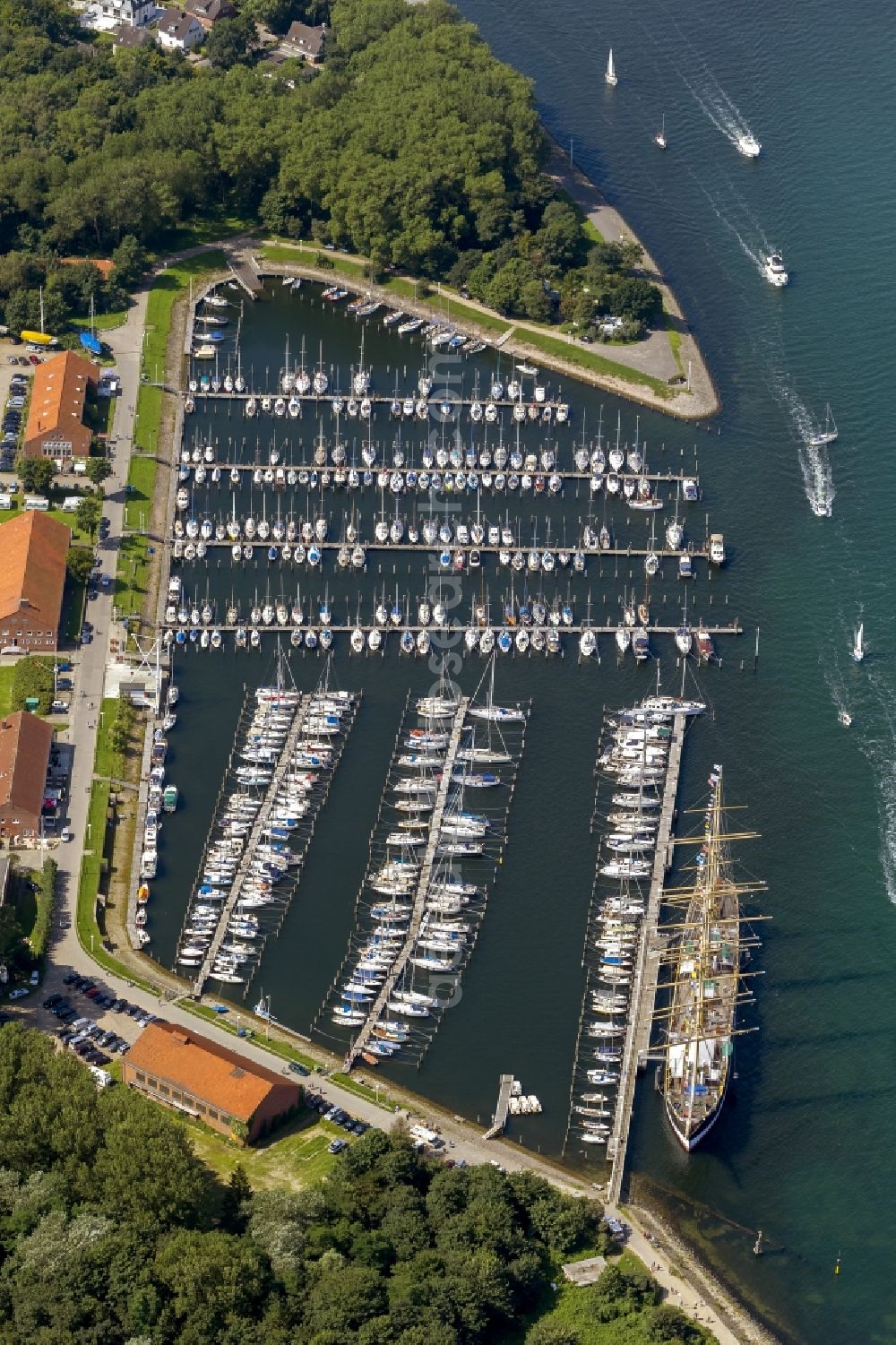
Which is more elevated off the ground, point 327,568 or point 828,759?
point 327,568

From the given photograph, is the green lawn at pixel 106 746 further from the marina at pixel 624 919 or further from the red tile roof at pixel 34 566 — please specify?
the marina at pixel 624 919

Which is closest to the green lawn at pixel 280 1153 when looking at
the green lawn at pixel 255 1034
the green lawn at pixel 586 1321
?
the green lawn at pixel 255 1034

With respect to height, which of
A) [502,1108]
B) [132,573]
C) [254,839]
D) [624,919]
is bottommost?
[502,1108]

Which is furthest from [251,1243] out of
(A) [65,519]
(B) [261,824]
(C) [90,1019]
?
(A) [65,519]

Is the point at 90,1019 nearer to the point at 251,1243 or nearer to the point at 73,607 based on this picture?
the point at 251,1243

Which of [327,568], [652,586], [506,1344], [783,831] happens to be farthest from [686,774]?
[506,1344]

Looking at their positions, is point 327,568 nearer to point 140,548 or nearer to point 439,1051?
point 140,548

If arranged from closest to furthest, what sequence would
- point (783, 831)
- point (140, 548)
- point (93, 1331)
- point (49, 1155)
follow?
point (93, 1331) < point (49, 1155) < point (783, 831) < point (140, 548)
